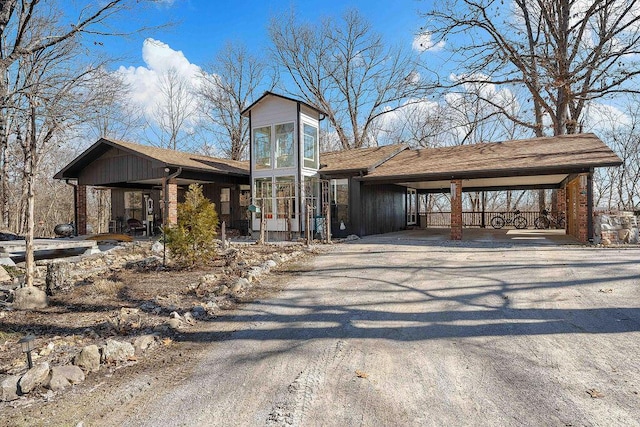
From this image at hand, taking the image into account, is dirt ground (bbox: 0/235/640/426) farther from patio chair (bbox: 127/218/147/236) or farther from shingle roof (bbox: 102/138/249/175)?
patio chair (bbox: 127/218/147/236)

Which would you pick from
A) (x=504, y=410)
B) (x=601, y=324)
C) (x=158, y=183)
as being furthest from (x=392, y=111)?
(x=504, y=410)

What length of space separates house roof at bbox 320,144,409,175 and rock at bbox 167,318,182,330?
10.3 metres

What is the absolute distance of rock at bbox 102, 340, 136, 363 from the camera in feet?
11.7

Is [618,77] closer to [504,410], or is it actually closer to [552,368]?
[552,368]

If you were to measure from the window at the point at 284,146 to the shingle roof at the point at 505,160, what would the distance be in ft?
9.68

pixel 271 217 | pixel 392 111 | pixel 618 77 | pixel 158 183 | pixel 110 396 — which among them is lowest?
pixel 110 396

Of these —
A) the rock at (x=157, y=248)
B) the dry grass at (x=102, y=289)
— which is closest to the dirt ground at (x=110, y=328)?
the dry grass at (x=102, y=289)

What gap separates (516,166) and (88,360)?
38.2 ft

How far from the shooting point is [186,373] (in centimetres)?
332

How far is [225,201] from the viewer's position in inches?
679

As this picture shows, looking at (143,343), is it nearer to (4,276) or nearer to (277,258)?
(277,258)

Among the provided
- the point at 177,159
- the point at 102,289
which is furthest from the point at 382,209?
the point at 102,289

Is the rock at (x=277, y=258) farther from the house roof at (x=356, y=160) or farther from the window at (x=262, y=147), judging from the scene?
the window at (x=262, y=147)

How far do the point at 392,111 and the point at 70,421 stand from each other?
27.1 metres
